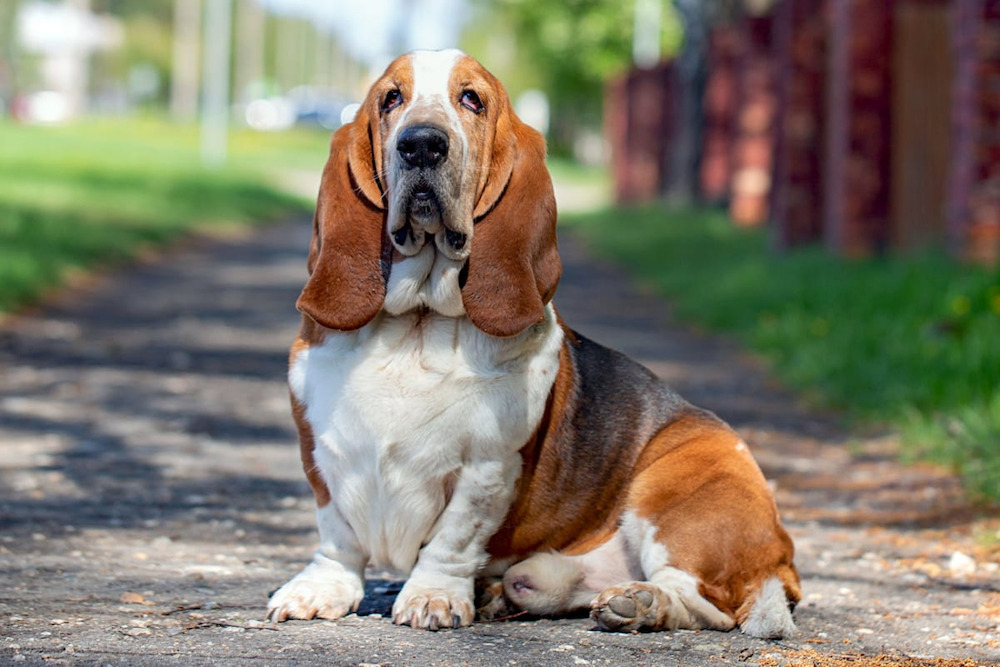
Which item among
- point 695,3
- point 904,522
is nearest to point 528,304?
point 904,522

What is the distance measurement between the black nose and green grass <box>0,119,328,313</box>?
26.1 feet

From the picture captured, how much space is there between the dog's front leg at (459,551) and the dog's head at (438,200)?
1.36ft

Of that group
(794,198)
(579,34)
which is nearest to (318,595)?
(794,198)

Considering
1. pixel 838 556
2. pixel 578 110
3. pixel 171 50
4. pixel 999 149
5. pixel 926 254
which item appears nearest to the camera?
pixel 838 556

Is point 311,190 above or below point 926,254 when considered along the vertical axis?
below

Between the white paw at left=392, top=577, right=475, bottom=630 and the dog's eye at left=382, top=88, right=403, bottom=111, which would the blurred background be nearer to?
the dog's eye at left=382, top=88, right=403, bottom=111

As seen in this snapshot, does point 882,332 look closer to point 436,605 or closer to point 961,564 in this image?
point 961,564

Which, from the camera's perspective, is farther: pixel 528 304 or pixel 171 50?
pixel 171 50

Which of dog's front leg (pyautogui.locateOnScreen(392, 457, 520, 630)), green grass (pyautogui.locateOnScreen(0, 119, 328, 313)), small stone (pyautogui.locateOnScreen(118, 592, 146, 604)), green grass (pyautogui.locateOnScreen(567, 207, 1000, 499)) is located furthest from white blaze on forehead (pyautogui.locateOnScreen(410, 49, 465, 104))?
green grass (pyautogui.locateOnScreen(0, 119, 328, 313))

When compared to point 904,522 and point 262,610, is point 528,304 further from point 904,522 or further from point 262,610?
point 904,522

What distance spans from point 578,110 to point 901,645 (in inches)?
2435

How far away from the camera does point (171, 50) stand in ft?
365

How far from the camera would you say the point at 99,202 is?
19.1 meters

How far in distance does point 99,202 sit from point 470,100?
15867 mm
